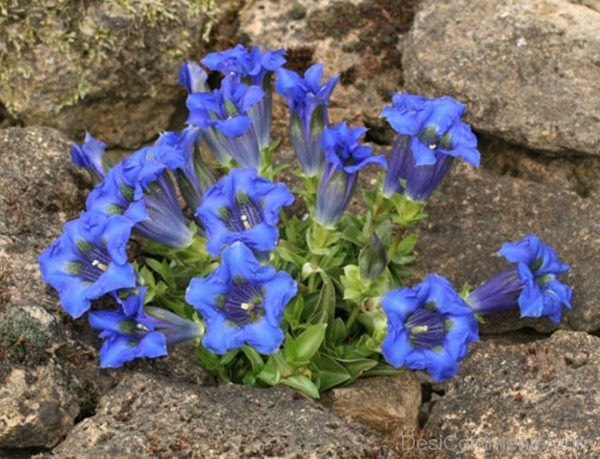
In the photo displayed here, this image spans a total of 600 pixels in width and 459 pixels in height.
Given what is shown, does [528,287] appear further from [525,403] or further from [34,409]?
[34,409]

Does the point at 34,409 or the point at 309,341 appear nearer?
the point at 34,409

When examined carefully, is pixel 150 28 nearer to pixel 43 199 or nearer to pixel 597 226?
pixel 43 199

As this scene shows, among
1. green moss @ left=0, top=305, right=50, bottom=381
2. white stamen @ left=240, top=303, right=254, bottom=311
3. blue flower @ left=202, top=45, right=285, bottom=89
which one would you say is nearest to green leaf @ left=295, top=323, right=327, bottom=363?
white stamen @ left=240, top=303, right=254, bottom=311

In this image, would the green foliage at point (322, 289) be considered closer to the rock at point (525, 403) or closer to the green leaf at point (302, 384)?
the green leaf at point (302, 384)

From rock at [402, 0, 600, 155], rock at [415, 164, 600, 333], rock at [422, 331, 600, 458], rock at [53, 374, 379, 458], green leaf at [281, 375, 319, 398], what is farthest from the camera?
rock at [402, 0, 600, 155]

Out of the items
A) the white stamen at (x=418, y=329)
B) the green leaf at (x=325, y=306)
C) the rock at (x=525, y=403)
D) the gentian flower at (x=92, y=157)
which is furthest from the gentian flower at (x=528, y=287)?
the gentian flower at (x=92, y=157)

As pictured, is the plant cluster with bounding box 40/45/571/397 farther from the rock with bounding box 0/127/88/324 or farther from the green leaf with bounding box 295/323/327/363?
the rock with bounding box 0/127/88/324

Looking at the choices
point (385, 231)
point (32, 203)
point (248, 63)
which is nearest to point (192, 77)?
point (248, 63)

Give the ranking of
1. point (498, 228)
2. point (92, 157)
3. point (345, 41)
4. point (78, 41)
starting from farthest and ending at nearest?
point (345, 41), point (78, 41), point (498, 228), point (92, 157)
